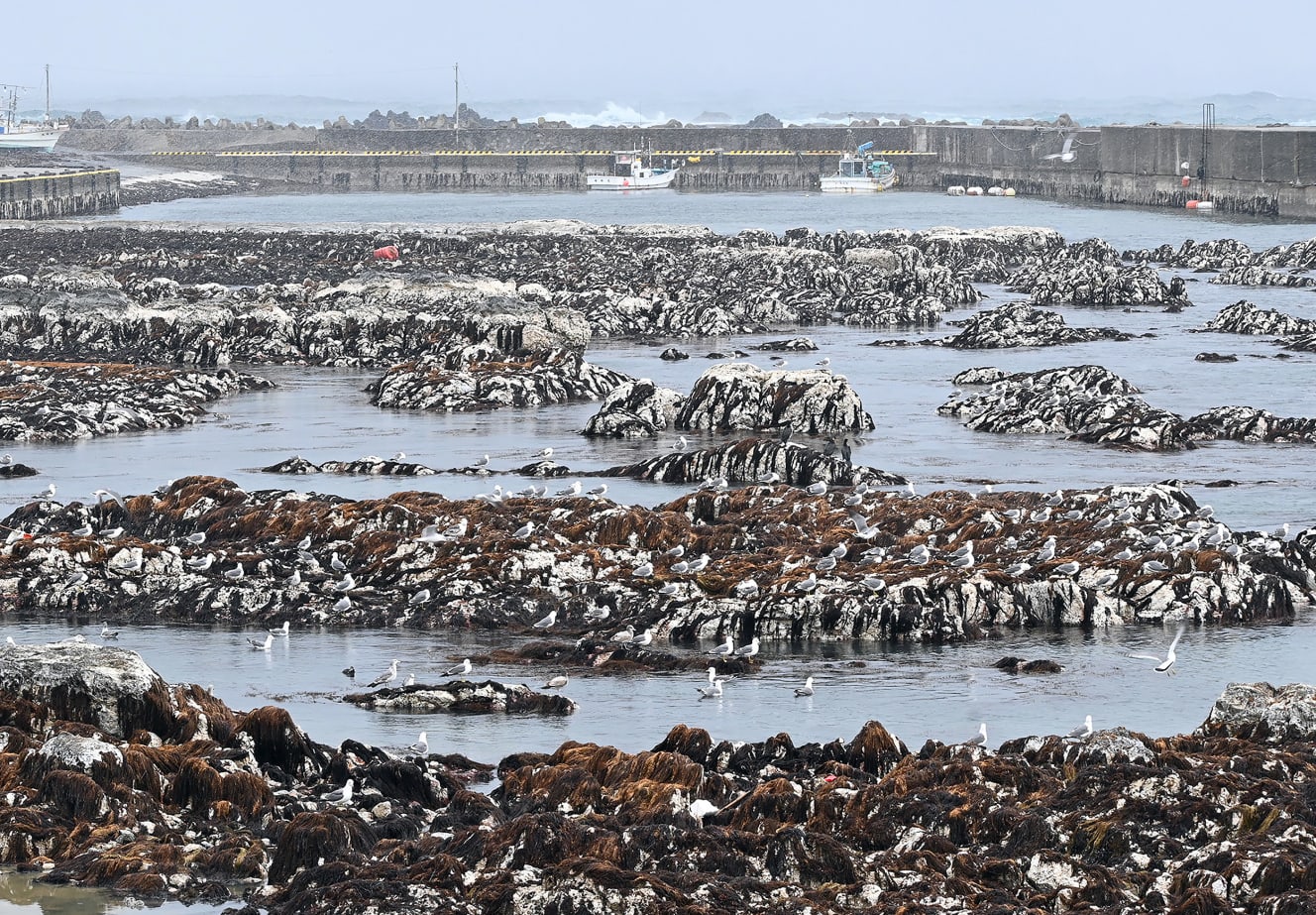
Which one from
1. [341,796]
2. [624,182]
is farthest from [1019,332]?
[624,182]

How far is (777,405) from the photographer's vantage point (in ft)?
96.1

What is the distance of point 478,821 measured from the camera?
36.5 feet

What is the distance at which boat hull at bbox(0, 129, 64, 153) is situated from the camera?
144 m

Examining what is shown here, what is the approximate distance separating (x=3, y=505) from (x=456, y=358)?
14212mm

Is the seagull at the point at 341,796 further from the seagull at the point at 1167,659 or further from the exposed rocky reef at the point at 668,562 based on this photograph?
the seagull at the point at 1167,659

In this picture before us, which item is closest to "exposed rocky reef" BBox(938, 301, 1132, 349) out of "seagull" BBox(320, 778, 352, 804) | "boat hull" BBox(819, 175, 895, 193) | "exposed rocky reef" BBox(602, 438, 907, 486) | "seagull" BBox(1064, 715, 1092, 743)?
"exposed rocky reef" BBox(602, 438, 907, 486)

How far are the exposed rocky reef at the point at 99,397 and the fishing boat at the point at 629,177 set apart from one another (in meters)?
100

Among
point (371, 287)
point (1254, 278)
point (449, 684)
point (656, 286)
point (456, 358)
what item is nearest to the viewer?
point (449, 684)

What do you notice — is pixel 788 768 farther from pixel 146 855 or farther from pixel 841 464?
pixel 841 464

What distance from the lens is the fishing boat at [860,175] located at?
129 m

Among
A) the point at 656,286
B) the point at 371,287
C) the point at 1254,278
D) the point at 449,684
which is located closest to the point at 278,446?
the point at 449,684

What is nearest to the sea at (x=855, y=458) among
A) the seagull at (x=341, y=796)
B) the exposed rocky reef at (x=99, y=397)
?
the exposed rocky reef at (x=99, y=397)

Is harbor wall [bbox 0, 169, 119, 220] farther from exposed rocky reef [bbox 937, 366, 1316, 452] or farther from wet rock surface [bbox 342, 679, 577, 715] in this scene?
wet rock surface [bbox 342, 679, 577, 715]

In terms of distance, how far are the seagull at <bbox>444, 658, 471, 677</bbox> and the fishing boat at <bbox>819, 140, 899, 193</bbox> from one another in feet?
380
